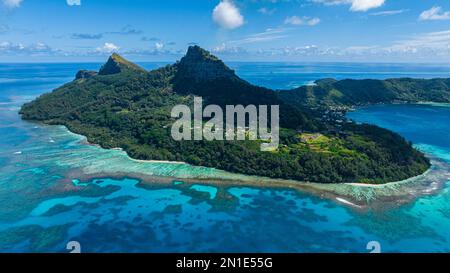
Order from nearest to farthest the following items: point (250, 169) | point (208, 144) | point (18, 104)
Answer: point (250, 169) < point (208, 144) < point (18, 104)

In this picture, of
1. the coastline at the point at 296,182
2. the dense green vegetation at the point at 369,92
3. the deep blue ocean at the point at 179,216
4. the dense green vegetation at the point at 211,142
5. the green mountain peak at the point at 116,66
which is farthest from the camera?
the green mountain peak at the point at 116,66

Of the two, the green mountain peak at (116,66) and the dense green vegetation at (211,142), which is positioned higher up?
the green mountain peak at (116,66)

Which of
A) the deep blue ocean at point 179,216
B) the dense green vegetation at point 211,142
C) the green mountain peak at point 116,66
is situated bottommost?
the deep blue ocean at point 179,216

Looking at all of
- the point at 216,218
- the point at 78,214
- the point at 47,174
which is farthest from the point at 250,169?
the point at 47,174

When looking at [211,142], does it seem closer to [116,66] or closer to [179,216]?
[179,216]

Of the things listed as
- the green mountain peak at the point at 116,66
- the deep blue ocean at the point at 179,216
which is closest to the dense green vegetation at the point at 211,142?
the deep blue ocean at the point at 179,216

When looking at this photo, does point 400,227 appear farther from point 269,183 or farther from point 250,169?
point 250,169

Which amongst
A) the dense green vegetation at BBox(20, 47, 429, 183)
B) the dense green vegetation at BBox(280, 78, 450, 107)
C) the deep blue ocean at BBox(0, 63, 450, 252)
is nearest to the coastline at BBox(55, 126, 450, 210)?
the deep blue ocean at BBox(0, 63, 450, 252)

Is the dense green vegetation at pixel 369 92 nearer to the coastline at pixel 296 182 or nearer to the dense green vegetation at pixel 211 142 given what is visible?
the dense green vegetation at pixel 211 142
